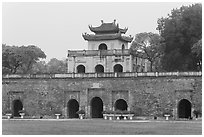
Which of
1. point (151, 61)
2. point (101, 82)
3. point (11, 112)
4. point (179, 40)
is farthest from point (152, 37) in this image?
point (11, 112)

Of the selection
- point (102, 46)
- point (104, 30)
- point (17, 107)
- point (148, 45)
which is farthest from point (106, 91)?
point (148, 45)

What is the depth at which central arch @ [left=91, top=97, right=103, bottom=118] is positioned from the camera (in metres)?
49.5

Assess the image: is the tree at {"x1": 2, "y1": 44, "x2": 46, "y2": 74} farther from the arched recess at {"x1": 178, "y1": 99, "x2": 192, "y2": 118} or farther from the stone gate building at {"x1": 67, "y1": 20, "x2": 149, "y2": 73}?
the arched recess at {"x1": 178, "y1": 99, "x2": 192, "y2": 118}

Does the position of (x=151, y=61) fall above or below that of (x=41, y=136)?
above

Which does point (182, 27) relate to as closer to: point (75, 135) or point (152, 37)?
point (152, 37)

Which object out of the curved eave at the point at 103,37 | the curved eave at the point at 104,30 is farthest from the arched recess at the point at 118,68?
the curved eave at the point at 104,30

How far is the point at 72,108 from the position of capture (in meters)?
50.2

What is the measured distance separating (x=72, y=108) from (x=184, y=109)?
10.1 metres

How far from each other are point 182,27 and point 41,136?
109 feet

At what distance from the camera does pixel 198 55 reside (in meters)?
52.0

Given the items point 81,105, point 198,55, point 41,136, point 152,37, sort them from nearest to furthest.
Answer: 1. point 41,136
2. point 81,105
3. point 198,55
4. point 152,37

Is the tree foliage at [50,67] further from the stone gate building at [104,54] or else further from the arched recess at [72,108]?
the arched recess at [72,108]

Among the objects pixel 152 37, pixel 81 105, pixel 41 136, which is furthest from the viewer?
pixel 152 37

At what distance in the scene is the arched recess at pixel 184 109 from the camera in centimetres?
4709
